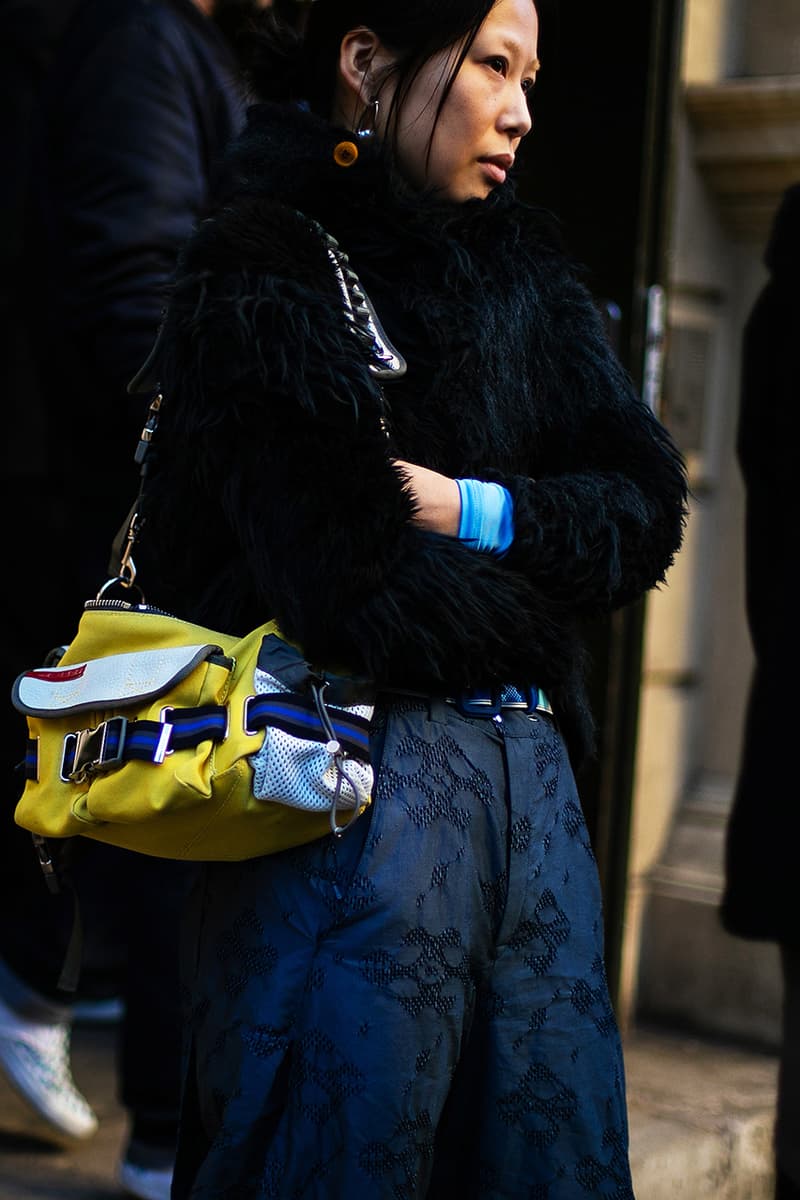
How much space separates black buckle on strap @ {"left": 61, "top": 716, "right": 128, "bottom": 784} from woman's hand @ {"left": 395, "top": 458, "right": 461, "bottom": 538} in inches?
15.4

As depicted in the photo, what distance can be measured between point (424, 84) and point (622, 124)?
5.35 ft

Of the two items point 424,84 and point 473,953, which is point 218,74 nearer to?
point 424,84

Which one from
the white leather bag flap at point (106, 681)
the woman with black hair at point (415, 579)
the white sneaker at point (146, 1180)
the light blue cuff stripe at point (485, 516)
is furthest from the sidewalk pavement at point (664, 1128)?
the light blue cuff stripe at point (485, 516)

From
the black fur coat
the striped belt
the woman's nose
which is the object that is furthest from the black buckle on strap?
the woman's nose

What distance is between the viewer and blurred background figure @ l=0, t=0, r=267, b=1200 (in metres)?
2.83

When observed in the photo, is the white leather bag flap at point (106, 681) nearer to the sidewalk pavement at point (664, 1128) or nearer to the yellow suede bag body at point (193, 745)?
the yellow suede bag body at point (193, 745)

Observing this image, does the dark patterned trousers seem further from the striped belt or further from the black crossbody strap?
the black crossbody strap

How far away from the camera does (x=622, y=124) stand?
11.3 ft

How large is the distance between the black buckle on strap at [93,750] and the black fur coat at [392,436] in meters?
0.21

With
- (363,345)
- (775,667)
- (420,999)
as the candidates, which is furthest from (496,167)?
(775,667)

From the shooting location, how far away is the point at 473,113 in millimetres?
1910

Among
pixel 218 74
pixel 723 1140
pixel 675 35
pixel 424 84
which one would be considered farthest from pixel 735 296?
pixel 424 84

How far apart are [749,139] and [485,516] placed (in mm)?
2702

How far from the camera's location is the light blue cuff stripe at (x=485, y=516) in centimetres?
180
